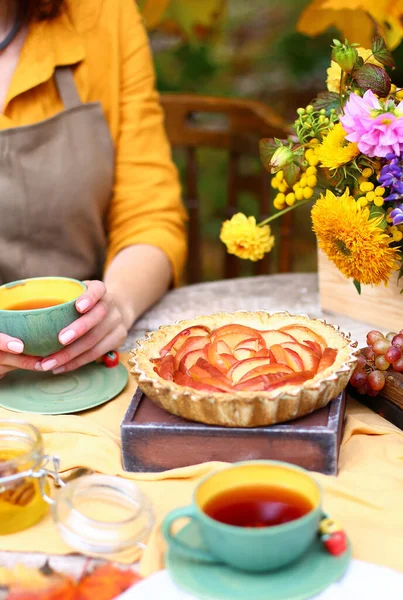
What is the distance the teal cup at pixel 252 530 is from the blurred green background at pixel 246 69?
2.31 metres

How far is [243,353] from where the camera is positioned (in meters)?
1.01

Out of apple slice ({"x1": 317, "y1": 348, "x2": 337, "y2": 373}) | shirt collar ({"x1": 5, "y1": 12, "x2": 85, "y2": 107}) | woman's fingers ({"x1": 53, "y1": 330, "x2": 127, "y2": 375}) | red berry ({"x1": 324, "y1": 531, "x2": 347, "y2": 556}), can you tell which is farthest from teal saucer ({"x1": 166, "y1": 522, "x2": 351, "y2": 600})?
shirt collar ({"x1": 5, "y1": 12, "x2": 85, "y2": 107})

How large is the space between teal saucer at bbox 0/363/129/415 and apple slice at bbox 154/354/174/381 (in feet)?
0.50

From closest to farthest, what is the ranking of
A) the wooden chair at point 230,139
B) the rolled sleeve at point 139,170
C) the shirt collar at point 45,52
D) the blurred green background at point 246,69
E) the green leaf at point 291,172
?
the green leaf at point 291,172
the shirt collar at point 45,52
the rolled sleeve at point 139,170
the wooden chair at point 230,139
the blurred green background at point 246,69

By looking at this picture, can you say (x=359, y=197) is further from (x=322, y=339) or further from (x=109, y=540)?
(x=109, y=540)

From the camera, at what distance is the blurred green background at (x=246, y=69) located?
3061 mm

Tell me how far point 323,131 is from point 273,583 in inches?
25.4

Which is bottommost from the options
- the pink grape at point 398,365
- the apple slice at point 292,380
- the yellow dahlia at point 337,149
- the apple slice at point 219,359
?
the pink grape at point 398,365

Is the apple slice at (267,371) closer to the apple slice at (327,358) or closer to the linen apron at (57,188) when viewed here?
the apple slice at (327,358)

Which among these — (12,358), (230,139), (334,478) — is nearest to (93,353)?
(12,358)

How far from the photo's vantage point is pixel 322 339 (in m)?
1.03

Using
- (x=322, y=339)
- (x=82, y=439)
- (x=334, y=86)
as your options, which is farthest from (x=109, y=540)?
(x=334, y=86)

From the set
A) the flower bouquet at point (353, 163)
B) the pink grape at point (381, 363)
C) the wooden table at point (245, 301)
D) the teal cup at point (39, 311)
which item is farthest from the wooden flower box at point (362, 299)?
the teal cup at point (39, 311)

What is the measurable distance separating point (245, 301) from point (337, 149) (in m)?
0.52
